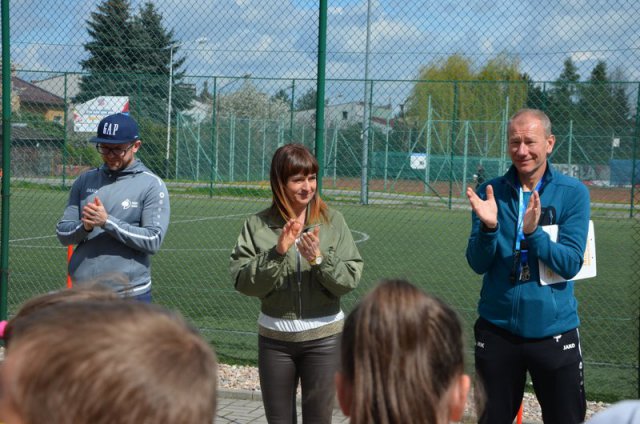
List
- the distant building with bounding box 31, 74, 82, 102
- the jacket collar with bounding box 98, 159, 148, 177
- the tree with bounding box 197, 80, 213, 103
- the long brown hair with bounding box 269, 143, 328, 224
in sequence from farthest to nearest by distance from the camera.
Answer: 1. the distant building with bounding box 31, 74, 82, 102
2. the tree with bounding box 197, 80, 213, 103
3. the jacket collar with bounding box 98, 159, 148, 177
4. the long brown hair with bounding box 269, 143, 328, 224

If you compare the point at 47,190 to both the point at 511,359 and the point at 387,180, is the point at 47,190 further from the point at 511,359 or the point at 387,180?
the point at 511,359

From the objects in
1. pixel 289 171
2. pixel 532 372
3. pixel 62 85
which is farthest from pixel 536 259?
pixel 62 85

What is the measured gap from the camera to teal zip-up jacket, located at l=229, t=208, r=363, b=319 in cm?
411

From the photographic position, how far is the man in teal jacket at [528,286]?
3.93 m

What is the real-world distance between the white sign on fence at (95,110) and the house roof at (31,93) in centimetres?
33

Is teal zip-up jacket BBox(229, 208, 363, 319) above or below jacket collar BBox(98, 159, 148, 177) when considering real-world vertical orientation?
below

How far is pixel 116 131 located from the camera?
4730 millimetres

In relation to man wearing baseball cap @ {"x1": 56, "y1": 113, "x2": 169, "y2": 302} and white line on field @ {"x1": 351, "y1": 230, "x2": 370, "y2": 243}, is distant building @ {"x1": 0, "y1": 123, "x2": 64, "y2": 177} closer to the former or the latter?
man wearing baseball cap @ {"x1": 56, "y1": 113, "x2": 169, "y2": 302}

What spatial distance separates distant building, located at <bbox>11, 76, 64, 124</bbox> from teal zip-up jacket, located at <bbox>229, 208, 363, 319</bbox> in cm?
491

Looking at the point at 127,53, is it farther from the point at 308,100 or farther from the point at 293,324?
the point at 293,324

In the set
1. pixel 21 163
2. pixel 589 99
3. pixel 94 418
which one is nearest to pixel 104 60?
pixel 21 163

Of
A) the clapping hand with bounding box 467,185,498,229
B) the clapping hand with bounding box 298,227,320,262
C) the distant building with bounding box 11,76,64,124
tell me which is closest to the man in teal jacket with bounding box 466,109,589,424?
the clapping hand with bounding box 467,185,498,229

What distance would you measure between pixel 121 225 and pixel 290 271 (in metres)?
1.12

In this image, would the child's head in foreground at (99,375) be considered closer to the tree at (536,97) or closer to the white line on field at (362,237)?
the tree at (536,97)
